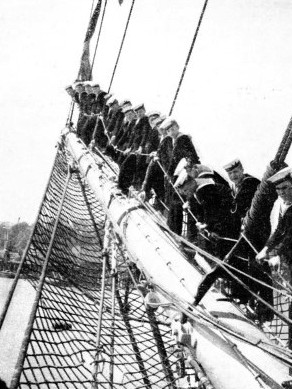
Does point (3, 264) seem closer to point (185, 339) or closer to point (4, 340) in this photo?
point (4, 340)

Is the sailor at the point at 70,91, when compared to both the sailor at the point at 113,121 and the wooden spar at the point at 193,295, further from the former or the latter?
the wooden spar at the point at 193,295

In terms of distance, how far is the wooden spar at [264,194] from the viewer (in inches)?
53.7

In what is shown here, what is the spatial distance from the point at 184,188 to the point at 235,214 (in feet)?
1.21

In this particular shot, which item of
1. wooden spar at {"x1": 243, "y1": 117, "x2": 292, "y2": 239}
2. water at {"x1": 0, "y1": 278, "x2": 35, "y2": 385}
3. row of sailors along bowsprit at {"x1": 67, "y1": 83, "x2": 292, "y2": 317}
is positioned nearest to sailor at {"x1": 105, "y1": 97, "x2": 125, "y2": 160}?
row of sailors along bowsprit at {"x1": 67, "y1": 83, "x2": 292, "y2": 317}

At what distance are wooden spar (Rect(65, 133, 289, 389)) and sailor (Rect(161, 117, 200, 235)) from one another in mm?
443

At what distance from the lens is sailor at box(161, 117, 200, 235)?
3098mm

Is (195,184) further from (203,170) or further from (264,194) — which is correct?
(264,194)

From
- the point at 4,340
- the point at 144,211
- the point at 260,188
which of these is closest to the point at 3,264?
the point at 4,340

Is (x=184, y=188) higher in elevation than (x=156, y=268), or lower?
higher

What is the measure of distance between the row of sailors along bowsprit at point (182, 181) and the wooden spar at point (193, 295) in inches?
6.4

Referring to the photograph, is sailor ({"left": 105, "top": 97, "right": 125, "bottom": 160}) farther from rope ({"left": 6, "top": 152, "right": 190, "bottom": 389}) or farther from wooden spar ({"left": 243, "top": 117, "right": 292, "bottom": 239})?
wooden spar ({"left": 243, "top": 117, "right": 292, "bottom": 239})

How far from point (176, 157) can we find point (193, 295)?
5.30ft

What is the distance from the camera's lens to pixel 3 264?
18562 millimetres

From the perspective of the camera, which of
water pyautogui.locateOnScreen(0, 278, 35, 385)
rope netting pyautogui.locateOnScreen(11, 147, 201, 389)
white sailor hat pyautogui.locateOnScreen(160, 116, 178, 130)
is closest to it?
rope netting pyautogui.locateOnScreen(11, 147, 201, 389)
